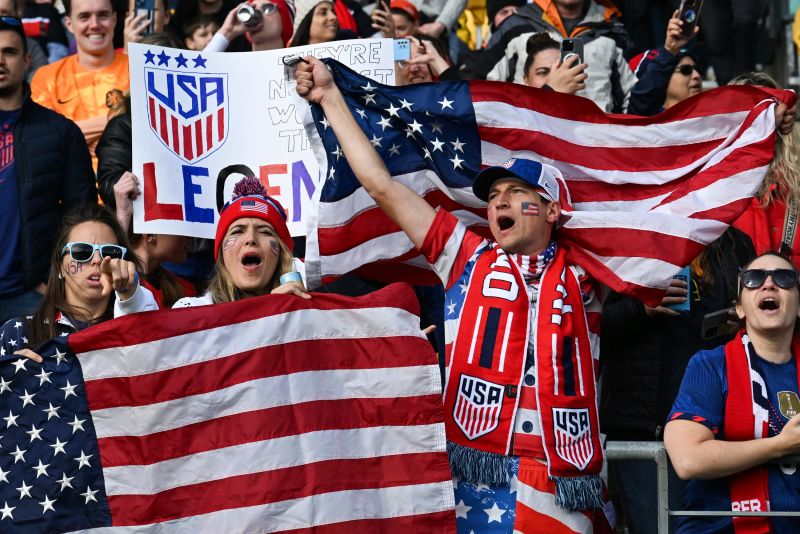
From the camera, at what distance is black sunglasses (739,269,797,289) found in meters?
6.61

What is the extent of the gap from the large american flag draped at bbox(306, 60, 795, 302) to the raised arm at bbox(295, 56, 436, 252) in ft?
0.46

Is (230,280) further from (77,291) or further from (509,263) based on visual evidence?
(509,263)

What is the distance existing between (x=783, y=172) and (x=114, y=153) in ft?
12.3

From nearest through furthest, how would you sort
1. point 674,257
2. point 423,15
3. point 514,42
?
point 674,257, point 514,42, point 423,15

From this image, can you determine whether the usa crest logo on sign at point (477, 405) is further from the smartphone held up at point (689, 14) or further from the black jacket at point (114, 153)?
the smartphone held up at point (689, 14)

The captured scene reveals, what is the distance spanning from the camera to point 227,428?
19.4 ft

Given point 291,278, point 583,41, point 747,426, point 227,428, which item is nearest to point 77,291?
point 291,278

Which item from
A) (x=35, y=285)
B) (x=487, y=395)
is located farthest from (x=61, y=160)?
(x=487, y=395)

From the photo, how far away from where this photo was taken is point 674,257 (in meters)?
6.62

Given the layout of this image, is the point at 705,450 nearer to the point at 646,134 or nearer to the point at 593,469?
the point at 593,469

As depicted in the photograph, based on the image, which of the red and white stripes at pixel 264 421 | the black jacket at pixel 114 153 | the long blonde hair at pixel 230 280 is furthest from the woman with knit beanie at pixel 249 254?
the black jacket at pixel 114 153

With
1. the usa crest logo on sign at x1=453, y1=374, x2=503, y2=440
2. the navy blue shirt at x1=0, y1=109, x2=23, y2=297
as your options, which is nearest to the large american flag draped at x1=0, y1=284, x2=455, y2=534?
the usa crest logo on sign at x1=453, y1=374, x2=503, y2=440

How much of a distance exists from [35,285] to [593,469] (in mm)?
3679

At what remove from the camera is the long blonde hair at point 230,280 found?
21.1ft
